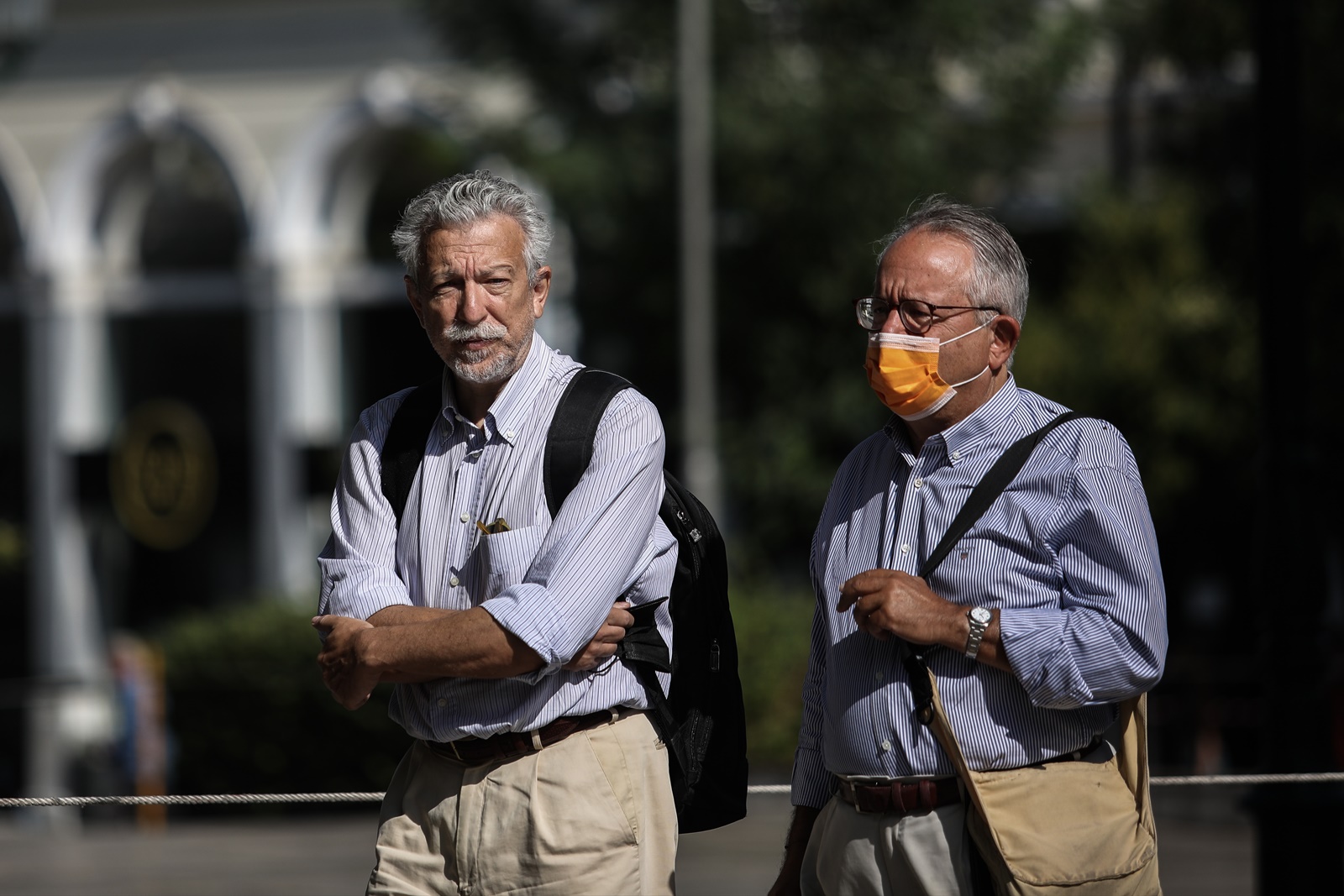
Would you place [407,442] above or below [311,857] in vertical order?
above

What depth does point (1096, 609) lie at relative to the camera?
10.5ft

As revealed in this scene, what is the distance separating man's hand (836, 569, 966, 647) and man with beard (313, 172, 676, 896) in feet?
1.50

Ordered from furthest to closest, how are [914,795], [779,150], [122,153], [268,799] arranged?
[122,153] → [779,150] → [268,799] → [914,795]

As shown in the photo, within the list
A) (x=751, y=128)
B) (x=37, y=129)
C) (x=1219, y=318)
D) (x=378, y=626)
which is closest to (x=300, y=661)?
(x=751, y=128)

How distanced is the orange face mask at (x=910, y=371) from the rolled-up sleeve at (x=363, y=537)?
0.99 m

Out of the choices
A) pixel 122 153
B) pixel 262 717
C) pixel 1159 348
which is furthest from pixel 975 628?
pixel 122 153

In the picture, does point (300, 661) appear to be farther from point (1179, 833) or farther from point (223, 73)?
point (223, 73)

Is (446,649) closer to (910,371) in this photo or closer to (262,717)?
(910,371)

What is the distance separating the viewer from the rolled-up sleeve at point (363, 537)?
3.42 meters

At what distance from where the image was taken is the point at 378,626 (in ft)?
10.8

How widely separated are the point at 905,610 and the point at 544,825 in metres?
0.78

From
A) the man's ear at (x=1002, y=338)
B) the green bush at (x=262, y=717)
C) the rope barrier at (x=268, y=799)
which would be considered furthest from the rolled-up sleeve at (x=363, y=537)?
the green bush at (x=262, y=717)

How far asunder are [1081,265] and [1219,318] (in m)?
2.04

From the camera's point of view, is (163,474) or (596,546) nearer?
(596,546)
